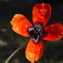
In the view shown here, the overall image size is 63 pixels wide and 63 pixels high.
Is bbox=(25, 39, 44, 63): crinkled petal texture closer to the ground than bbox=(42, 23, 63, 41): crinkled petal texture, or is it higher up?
closer to the ground

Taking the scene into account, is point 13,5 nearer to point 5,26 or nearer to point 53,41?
point 5,26

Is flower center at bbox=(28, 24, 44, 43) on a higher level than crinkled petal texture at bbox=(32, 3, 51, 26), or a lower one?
lower

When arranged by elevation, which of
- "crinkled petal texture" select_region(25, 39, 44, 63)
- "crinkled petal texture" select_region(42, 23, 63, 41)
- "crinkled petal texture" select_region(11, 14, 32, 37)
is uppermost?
"crinkled petal texture" select_region(11, 14, 32, 37)

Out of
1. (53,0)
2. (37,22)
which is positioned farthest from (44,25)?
(53,0)
